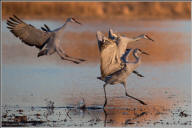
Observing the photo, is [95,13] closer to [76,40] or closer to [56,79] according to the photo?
[76,40]

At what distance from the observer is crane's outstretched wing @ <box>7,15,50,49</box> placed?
24.1ft

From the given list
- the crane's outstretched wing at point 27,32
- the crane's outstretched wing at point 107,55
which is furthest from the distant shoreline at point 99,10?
the crane's outstretched wing at point 107,55

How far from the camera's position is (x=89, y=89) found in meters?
8.41

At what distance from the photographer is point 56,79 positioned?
29.3 feet

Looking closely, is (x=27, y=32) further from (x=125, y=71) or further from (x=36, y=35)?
(x=125, y=71)

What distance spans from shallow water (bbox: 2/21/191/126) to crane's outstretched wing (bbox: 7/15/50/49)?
0.87 metres

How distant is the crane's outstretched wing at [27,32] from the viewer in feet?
24.1

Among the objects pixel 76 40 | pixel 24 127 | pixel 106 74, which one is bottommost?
pixel 24 127

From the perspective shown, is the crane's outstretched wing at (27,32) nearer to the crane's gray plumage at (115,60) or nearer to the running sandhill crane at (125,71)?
the crane's gray plumage at (115,60)

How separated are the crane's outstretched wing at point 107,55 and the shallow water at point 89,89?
50 cm

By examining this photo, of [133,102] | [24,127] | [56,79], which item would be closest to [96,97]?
[133,102]

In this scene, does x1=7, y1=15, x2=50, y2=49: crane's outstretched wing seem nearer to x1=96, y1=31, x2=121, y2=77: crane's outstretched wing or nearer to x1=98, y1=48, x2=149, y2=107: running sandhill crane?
x1=96, y1=31, x2=121, y2=77: crane's outstretched wing

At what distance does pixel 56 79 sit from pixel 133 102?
149cm

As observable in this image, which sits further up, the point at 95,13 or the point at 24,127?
the point at 95,13
